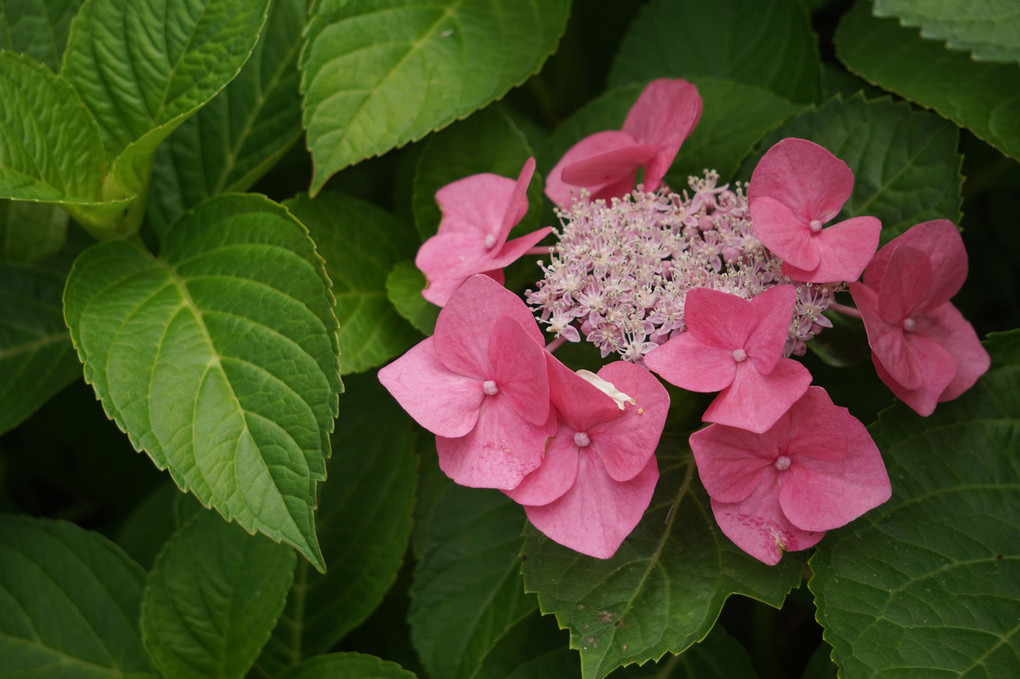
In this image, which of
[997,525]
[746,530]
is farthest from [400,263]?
[997,525]

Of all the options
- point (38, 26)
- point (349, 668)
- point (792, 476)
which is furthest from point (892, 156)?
point (38, 26)

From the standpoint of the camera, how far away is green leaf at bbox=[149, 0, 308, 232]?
0.96 meters

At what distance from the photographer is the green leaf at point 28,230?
3.25 feet

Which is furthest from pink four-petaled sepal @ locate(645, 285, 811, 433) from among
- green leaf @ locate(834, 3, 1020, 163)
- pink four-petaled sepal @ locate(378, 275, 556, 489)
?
green leaf @ locate(834, 3, 1020, 163)

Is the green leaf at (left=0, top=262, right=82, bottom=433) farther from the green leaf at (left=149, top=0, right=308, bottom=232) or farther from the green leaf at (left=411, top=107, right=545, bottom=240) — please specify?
the green leaf at (left=411, top=107, right=545, bottom=240)

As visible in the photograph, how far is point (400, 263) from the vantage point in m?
0.95

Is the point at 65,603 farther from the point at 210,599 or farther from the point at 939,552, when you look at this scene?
the point at 939,552

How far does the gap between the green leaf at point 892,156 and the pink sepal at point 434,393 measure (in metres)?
0.45

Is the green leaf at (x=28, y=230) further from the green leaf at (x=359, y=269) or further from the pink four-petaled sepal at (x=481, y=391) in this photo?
the pink four-petaled sepal at (x=481, y=391)

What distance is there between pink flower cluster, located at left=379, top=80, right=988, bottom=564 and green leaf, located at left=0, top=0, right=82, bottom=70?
0.62 m

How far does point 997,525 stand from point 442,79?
71 cm

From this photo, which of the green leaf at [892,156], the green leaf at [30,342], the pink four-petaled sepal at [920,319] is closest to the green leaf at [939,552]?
the pink four-petaled sepal at [920,319]

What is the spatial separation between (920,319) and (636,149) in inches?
12.2

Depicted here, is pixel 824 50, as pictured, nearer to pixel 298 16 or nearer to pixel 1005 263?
pixel 1005 263
